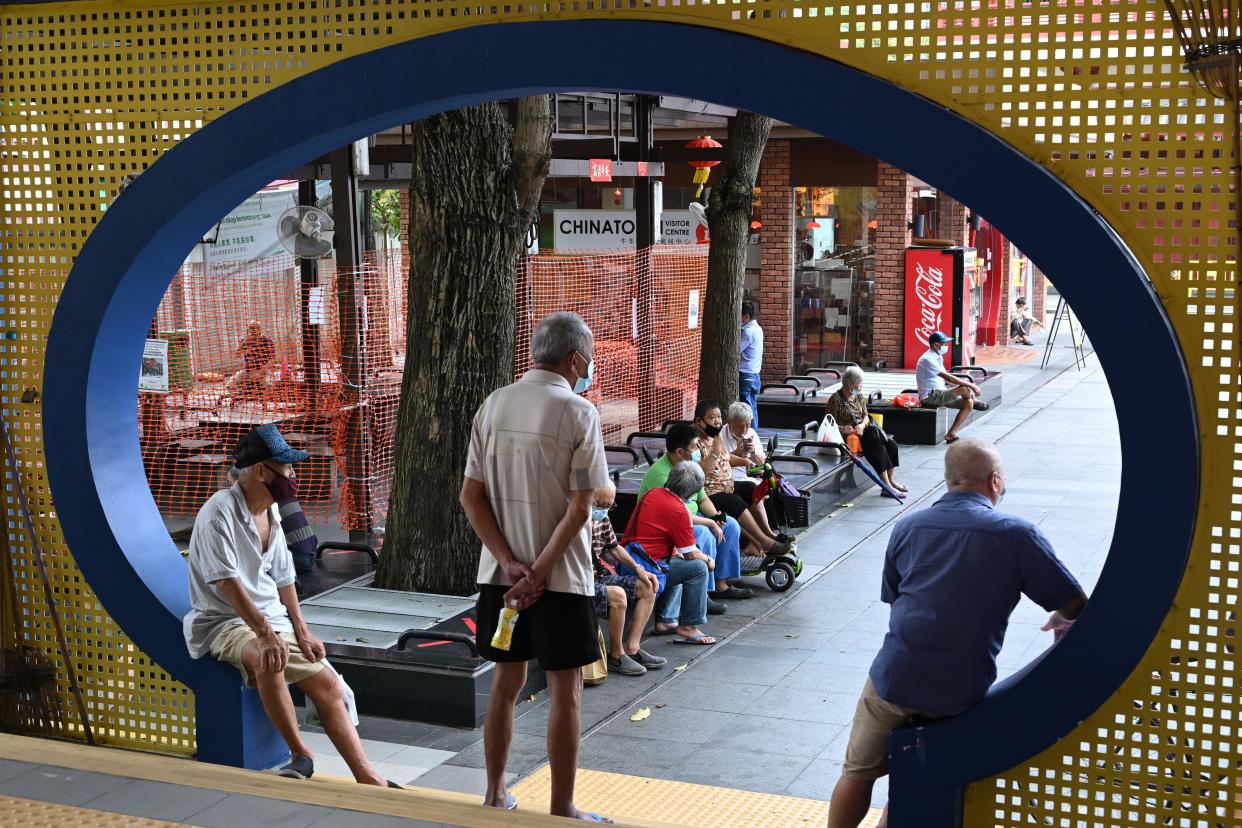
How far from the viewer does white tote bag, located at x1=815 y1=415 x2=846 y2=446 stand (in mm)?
13414

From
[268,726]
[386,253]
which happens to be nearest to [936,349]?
[386,253]

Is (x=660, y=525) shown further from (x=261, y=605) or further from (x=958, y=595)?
(x=958, y=595)

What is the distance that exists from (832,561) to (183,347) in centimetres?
636

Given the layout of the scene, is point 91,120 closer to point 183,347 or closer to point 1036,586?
point 1036,586

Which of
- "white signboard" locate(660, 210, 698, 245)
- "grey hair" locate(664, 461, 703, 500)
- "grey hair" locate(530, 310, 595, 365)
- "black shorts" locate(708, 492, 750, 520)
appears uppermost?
"white signboard" locate(660, 210, 698, 245)

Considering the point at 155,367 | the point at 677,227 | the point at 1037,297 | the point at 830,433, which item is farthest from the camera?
the point at 1037,297

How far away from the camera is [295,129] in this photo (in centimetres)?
493

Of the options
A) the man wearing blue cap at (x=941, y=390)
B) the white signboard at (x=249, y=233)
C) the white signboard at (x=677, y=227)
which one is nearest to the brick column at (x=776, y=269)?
the white signboard at (x=677, y=227)

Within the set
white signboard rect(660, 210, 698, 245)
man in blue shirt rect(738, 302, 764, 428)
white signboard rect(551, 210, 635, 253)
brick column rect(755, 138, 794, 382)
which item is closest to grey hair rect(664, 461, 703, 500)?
man in blue shirt rect(738, 302, 764, 428)

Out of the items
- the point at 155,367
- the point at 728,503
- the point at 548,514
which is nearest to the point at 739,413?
the point at 728,503

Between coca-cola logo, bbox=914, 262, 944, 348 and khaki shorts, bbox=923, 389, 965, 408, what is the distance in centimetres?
536

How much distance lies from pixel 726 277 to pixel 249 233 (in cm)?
693

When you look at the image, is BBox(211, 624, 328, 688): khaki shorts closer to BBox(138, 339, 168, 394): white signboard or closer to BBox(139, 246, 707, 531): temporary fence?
BBox(139, 246, 707, 531): temporary fence

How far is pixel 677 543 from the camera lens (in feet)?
27.0
